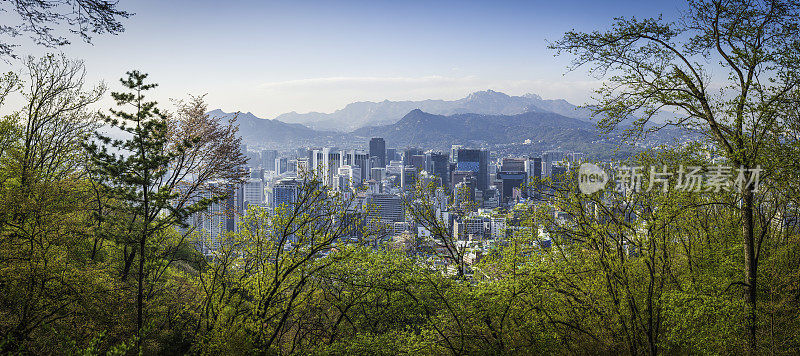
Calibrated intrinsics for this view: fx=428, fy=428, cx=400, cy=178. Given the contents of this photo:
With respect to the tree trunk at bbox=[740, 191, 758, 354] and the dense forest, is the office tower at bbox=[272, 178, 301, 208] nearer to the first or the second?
the dense forest

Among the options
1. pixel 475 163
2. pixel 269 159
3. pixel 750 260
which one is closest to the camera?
pixel 750 260

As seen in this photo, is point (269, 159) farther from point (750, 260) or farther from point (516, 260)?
point (750, 260)

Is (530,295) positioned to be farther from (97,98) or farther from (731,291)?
(97,98)

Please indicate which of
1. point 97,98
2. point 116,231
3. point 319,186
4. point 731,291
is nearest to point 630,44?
point 731,291

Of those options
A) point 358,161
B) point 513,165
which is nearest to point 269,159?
point 358,161

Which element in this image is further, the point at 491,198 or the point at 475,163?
the point at 475,163

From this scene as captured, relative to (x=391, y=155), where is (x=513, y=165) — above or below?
below

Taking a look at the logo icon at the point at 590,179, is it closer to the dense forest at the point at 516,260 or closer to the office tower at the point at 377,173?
the dense forest at the point at 516,260

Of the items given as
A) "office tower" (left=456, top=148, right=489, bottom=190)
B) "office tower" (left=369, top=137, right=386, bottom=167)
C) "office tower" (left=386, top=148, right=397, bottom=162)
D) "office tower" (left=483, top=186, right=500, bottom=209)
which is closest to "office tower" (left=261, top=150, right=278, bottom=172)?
"office tower" (left=369, top=137, right=386, bottom=167)
